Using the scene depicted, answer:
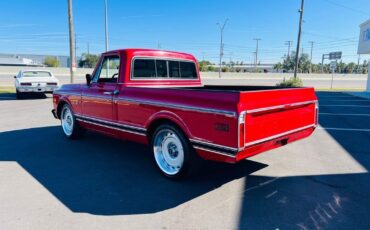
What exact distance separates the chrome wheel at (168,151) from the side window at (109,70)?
159 cm

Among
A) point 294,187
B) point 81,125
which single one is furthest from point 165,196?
point 81,125

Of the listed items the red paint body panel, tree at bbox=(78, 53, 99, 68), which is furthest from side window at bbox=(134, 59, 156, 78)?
tree at bbox=(78, 53, 99, 68)

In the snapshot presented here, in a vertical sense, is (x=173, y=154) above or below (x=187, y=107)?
below

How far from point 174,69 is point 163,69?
0.31 meters

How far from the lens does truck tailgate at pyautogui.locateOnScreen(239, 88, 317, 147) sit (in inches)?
133

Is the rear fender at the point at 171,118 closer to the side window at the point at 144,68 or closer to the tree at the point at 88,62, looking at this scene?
the side window at the point at 144,68

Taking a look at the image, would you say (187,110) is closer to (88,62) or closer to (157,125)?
(157,125)

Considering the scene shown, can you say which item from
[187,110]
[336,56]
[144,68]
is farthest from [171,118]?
[336,56]

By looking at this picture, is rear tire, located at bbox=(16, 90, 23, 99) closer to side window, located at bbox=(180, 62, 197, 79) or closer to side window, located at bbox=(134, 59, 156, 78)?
side window, located at bbox=(180, 62, 197, 79)

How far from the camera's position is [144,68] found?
527 cm

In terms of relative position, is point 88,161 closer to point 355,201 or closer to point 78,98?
point 78,98

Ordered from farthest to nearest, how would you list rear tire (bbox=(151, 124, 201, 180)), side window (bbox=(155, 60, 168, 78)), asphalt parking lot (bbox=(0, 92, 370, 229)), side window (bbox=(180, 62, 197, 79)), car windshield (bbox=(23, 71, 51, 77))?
car windshield (bbox=(23, 71, 51, 77)) → side window (bbox=(180, 62, 197, 79)) → side window (bbox=(155, 60, 168, 78)) → rear tire (bbox=(151, 124, 201, 180)) → asphalt parking lot (bbox=(0, 92, 370, 229))

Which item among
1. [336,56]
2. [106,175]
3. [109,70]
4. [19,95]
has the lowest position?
[106,175]

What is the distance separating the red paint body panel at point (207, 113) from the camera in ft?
11.0
